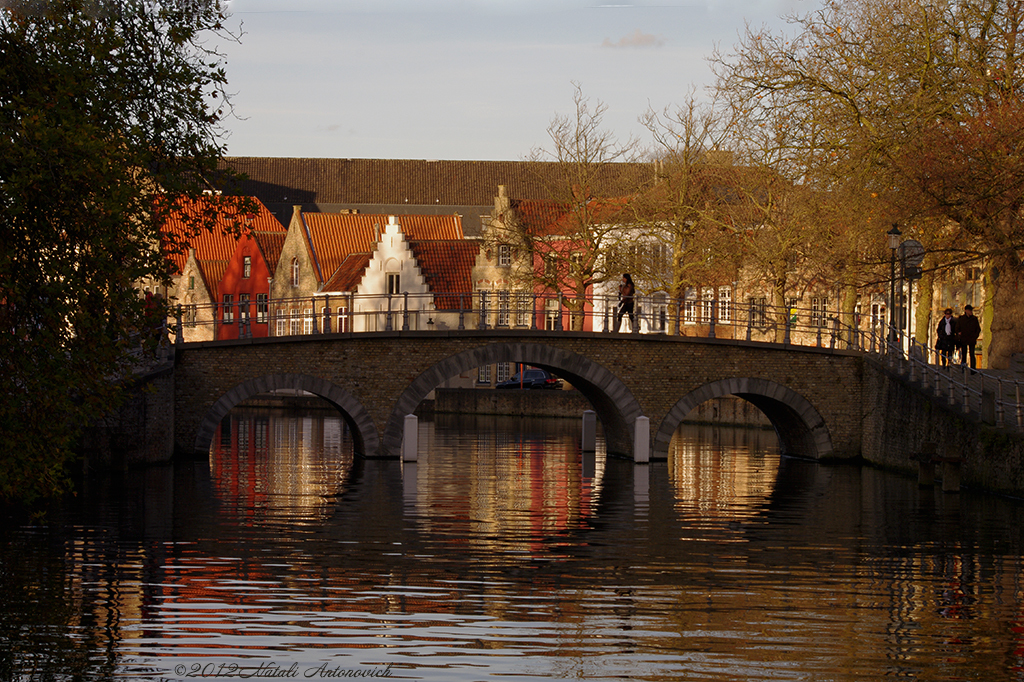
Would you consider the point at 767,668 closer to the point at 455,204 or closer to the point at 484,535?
the point at 484,535

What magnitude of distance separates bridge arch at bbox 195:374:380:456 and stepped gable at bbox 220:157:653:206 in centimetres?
5985

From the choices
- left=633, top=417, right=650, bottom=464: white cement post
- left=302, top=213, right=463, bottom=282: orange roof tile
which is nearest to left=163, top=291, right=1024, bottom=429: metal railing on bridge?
left=633, top=417, right=650, bottom=464: white cement post

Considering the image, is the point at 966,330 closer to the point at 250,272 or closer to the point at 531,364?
the point at 531,364

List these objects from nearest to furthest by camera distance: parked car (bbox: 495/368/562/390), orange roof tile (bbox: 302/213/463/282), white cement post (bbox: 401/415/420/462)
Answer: white cement post (bbox: 401/415/420/462)
parked car (bbox: 495/368/562/390)
orange roof tile (bbox: 302/213/463/282)

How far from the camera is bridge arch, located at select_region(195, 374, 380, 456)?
30078 mm

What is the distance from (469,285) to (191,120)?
143 feet

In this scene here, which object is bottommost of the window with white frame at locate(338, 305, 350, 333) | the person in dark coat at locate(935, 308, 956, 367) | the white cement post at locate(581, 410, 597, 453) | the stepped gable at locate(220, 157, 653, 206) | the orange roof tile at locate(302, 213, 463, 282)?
the white cement post at locate(581, 410, 597, 453)

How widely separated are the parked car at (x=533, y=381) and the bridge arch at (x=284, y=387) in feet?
89.2

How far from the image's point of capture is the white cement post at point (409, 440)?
30.5 meters

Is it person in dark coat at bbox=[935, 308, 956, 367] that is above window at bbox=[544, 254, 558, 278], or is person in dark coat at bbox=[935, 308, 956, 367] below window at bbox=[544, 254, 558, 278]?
below

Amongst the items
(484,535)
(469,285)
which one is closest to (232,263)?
(469,285)

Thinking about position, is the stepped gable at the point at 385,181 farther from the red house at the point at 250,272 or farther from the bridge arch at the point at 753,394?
the bridge arch at the point at 753,394

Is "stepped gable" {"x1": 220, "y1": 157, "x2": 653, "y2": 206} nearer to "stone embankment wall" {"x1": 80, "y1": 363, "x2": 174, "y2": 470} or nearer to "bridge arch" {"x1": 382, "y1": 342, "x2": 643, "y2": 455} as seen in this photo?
"bridge arch" {"x1": 382, "y1": 342, "x2": 643, "y2": 455}

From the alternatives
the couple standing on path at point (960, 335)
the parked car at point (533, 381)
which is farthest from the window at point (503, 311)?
the parked car at point (533, 381)
